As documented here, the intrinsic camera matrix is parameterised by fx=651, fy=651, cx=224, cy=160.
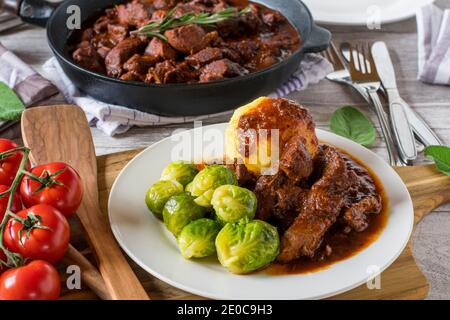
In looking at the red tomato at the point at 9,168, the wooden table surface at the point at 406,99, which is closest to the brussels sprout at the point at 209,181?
the red tomato at the point at 9,168

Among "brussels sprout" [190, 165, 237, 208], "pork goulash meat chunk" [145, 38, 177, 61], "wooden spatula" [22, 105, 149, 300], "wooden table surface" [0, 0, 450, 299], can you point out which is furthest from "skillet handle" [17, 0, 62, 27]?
"brussels sprout" [190, 165, 237, 208]

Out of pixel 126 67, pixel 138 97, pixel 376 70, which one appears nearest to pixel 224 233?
pixel 138 97

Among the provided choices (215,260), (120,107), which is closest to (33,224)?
(215,260)

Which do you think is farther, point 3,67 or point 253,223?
→ point 3,67

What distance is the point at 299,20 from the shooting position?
588 cm

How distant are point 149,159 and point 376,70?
8.01 feet

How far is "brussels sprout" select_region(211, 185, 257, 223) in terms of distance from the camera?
3.44 meters

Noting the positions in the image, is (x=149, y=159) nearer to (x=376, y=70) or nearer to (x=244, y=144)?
(x=244, y=144)

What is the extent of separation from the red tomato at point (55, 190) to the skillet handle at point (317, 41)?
247 centimetres

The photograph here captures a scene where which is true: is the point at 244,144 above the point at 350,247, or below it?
above

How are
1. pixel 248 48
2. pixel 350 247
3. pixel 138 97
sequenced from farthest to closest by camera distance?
pixel 248 48 → pixel 138 97 → pixel 350 247

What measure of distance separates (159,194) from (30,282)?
0.92 m

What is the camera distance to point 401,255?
12.0 feet

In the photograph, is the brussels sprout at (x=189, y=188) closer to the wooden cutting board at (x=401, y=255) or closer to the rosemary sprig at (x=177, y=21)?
the wooden cutting board at (x=401, y=255)
